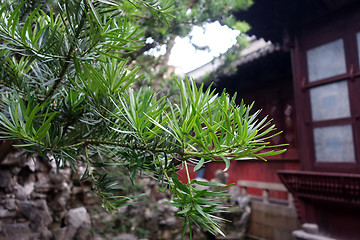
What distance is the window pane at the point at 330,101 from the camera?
118 inches

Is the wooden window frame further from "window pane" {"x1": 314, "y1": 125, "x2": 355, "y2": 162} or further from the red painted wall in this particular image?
the red painted wall

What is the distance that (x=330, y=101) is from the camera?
3.10m

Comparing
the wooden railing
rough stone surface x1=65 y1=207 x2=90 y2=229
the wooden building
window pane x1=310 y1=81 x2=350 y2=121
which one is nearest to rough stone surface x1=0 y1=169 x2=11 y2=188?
rough stone surface x1=65 y1=207 x2=90 y2=229

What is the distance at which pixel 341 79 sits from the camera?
2980 mm

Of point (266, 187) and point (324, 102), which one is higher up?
point (324, 102)

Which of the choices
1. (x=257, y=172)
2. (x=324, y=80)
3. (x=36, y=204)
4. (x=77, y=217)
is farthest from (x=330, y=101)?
(x=36, y=204)

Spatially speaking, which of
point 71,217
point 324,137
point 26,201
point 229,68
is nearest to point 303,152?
point 324,137

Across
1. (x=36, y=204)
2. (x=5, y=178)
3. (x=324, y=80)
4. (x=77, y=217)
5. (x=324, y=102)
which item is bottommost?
(x=77, y=217)

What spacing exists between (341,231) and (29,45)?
3.24 meters

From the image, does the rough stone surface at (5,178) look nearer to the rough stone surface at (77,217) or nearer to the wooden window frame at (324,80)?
the rough stone surface at (77,217)

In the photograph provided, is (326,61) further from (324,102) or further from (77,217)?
(77,217)

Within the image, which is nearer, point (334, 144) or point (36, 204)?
point (36, 204)

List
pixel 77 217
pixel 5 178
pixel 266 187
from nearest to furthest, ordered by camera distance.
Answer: pixel 5 178 → pixel 77 217 → pixel 266 187

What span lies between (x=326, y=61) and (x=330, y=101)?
17.4 inches
